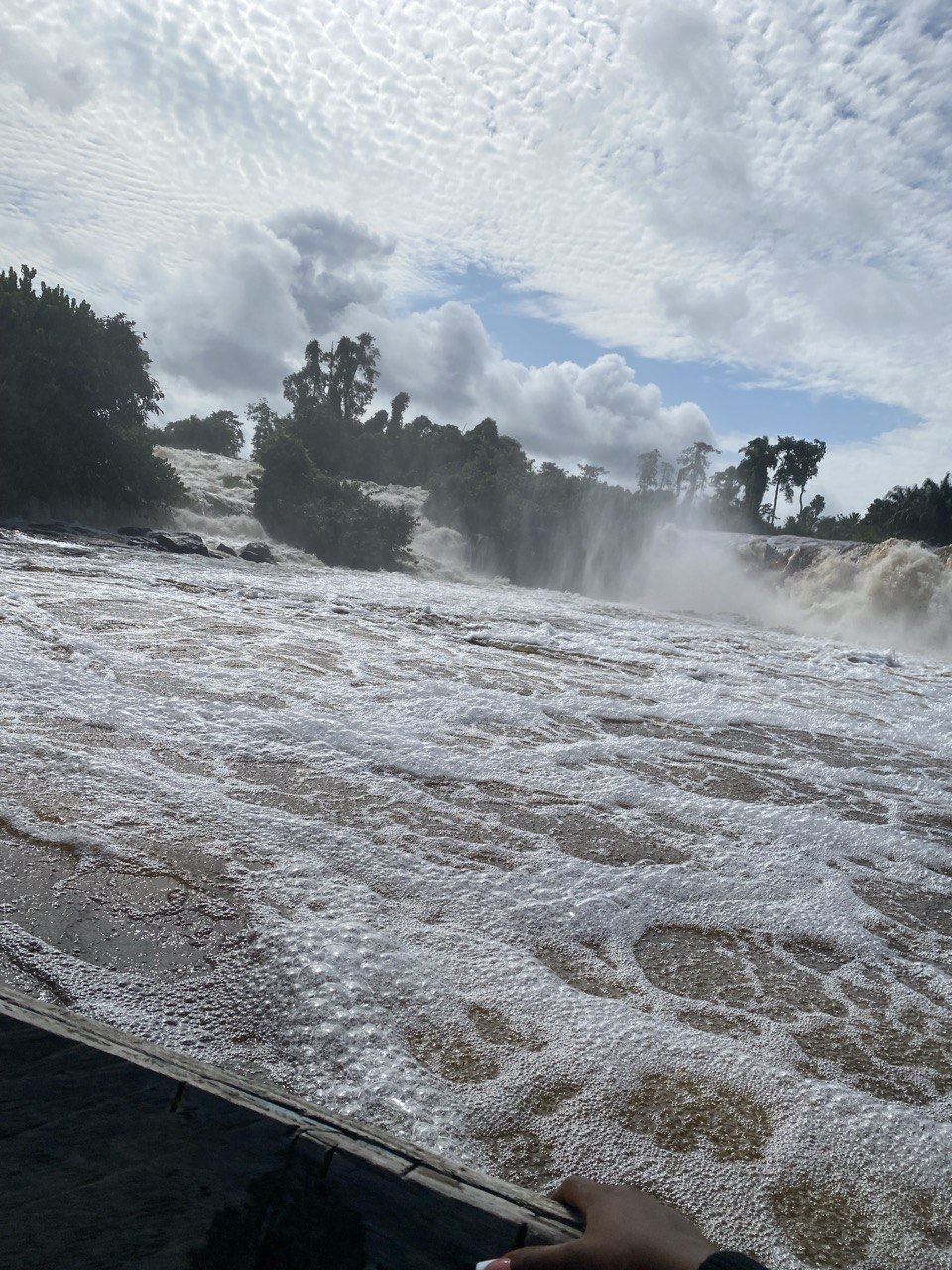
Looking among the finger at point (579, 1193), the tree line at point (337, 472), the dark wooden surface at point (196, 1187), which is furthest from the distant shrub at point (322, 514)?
the dark wooden surface at point (196, 1187)

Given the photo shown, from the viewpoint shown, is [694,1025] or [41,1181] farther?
[694,1025]

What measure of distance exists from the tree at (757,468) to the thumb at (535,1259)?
50.1m

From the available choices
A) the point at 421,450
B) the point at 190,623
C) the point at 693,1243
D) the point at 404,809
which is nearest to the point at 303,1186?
the point at 693,1243

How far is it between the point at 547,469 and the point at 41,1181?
115 ft

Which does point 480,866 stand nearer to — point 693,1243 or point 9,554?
point 693,1243

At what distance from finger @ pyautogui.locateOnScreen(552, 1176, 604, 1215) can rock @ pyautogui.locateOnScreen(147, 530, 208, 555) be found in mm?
19206

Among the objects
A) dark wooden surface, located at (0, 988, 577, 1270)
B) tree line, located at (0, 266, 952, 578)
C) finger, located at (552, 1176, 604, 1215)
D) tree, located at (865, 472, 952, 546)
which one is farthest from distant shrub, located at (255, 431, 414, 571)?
dark wooden surface, located at (0, 988, 577, 1270)

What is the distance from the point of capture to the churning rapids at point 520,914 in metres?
2.04

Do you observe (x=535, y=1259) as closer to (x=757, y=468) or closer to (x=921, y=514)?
(x=921, y=514)

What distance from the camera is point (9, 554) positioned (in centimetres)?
1340

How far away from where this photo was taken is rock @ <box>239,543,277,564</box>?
67.3 feet

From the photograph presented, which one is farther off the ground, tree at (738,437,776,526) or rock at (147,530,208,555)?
tree at (738,437,776,526)

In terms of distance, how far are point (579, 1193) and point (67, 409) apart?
25665mm

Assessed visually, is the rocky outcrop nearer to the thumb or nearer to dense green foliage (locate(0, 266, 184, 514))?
dense green foliage (locate(0, 266, 184, 514))
